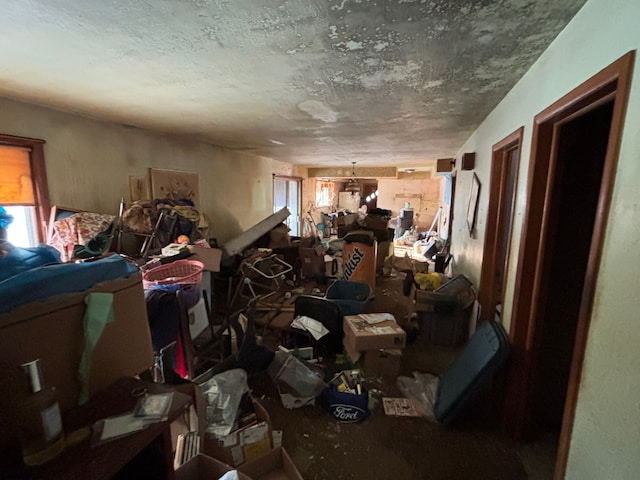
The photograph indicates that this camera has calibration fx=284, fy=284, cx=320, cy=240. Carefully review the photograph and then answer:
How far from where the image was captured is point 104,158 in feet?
9.63

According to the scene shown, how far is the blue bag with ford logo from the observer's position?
6.11ft

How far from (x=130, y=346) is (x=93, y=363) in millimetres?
110

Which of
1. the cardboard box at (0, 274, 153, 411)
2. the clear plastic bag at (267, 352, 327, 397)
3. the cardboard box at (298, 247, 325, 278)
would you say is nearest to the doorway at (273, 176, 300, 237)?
the cardboard box at (298, 247, 325, 278)

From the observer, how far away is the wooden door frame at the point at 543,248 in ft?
2.89

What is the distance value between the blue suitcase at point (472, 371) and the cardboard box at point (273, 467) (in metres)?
1.02

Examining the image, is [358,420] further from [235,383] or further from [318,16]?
[318,16]

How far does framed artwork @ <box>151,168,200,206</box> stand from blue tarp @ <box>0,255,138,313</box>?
3.11 m

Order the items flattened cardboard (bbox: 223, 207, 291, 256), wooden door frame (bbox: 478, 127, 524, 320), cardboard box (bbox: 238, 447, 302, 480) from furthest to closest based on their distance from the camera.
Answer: flattened cardboard (bbox: 223, 207, 291, 256)
wooden door frame (bbox: 478, 127, 524, 320)
cardboard box (bbox: 238, 447, 302, 480)

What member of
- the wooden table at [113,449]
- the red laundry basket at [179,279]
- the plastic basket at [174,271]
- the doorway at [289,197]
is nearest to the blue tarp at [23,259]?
the wooden table at [113,449]

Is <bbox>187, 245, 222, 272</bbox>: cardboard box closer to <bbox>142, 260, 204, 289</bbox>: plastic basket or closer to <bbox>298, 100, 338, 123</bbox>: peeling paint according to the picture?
<bbox>142, 260, 204, 289</bbox>: plastic basket

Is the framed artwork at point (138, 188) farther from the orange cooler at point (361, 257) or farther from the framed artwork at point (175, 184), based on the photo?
the orange cooler at point (361, 257)

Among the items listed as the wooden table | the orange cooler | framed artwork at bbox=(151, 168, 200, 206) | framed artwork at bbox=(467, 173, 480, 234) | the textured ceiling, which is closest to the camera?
the wooden table

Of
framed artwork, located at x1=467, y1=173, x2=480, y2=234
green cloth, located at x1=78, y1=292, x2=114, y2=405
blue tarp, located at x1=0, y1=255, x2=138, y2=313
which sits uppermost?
framed artwork, located at x1=467, y1=173, x2=480, y2=234

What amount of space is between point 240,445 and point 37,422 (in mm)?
1029
